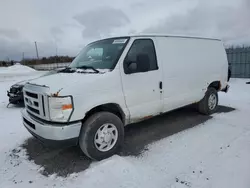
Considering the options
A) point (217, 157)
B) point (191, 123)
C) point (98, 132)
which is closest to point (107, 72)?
point (98, 132)

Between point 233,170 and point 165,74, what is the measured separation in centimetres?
212

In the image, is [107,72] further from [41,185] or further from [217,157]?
[217,157]

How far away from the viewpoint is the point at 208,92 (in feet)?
17.5

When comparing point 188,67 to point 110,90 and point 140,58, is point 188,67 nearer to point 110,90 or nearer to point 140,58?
point 140,58

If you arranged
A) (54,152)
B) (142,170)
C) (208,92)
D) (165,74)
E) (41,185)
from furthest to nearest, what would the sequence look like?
(208,92), (165,74), (54,152), (142,170), (41,185)

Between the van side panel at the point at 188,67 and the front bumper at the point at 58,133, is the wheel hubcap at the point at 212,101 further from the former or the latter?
the front bumper at the point at 58,133

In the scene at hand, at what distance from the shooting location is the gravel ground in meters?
3.21

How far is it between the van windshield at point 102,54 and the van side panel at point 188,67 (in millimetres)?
931

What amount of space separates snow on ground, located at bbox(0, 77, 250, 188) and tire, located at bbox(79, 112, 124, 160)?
17 centimetres

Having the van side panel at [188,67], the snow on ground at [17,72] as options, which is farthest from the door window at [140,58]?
the snow on ground at [17,72]

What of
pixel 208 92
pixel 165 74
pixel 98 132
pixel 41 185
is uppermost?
pixel 165 74

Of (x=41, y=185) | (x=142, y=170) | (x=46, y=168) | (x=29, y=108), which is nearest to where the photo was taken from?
(x=41, y=185)

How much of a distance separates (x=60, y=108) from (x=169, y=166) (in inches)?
76.3

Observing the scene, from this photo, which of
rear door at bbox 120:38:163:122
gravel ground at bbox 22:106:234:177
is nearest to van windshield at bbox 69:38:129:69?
rear door at bbox 120:38:163:122
